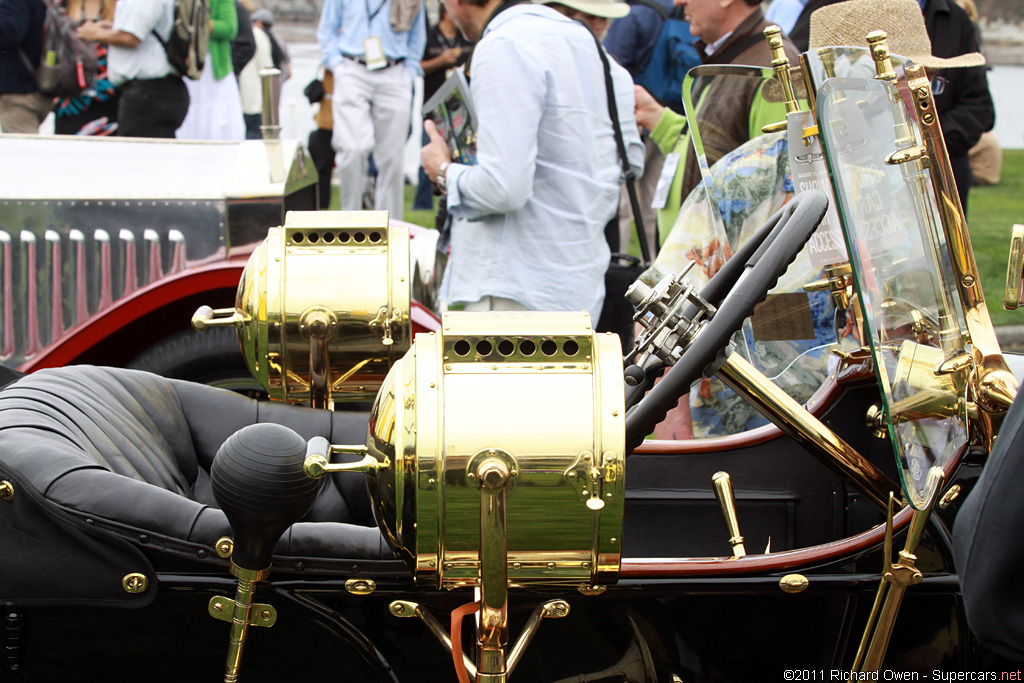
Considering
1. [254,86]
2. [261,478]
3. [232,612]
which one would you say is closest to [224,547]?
[232,612]

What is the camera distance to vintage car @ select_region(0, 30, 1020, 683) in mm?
1361

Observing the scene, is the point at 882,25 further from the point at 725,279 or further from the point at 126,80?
the point at 126,80

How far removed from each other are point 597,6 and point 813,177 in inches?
64.8

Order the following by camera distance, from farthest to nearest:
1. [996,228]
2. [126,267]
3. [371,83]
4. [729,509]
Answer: [996,228] → [371,83] → [126,267] → [729,509]

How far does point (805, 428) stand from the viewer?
174 centimetres

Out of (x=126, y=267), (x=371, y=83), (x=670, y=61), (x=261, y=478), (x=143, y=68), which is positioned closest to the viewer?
(x=261, y=478)

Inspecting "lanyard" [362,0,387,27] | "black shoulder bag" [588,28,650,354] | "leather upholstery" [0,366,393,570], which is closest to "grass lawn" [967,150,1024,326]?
"black shoulder bag" [588,28,650,354]

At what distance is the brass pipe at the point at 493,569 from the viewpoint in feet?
4.28

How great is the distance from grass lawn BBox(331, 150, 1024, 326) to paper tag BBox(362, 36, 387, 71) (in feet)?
4.16

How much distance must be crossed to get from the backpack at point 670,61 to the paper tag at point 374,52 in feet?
5.66

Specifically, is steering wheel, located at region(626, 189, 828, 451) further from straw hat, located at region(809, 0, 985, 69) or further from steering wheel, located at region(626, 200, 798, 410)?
straw hat, located at region(809, 0, 985, 69)

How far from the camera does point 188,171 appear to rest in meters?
3.62

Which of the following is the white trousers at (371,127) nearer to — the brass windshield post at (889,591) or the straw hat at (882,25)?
the straw hat at (882,25)

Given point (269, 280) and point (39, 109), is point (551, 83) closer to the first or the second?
point (269, 280)
